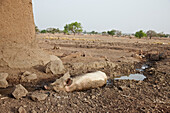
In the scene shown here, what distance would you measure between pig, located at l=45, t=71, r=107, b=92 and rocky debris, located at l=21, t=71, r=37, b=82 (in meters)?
1.36

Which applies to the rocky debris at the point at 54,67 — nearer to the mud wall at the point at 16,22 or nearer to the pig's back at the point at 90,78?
the mud wall at the point at 16,22

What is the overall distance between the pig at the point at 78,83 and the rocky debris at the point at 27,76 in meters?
1.36

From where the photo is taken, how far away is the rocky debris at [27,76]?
571cm

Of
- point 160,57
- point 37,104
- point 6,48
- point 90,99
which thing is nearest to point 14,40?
point 6,48

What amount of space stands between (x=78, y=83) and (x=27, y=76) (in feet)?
6.62

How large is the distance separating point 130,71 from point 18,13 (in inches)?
215

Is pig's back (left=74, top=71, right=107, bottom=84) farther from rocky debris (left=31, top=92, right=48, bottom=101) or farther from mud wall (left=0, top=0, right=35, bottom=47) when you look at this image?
mud wall (left=0, top=0, right=35, bottom=47)

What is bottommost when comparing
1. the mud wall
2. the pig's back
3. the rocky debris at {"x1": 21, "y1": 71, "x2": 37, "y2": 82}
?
the rocky debris at {"x1": 21, "y1": 71, "x2": 37, "y2": 82}

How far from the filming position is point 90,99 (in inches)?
163

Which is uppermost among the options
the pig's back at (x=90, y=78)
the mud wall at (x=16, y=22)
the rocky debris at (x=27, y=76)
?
the mud wall at (x=16, y=22)

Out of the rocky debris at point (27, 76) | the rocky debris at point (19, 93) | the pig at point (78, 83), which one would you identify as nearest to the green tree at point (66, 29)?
the rocky debris at point (27, 76)

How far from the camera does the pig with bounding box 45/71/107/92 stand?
4686mm

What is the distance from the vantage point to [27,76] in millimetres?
5781

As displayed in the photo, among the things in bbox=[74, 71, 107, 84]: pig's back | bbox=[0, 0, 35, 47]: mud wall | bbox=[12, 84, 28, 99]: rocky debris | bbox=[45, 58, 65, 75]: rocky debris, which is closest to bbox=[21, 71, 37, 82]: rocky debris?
bbox=[45, 58, 65, 75]: rocky debris
